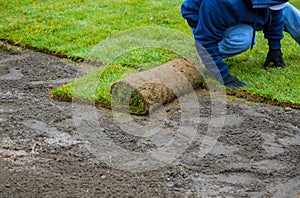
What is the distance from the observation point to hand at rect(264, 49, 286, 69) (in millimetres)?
4883

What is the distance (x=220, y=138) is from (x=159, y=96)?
2.14 ft

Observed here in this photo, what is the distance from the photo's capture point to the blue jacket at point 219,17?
433cm

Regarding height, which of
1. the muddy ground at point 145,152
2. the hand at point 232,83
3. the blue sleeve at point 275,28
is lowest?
the hand at point 232,83

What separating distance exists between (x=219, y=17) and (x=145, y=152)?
161cm

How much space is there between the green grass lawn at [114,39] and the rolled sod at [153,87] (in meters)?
0.19

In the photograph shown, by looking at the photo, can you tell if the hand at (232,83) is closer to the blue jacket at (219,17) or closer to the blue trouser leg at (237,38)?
the blue jacket at (219,17)

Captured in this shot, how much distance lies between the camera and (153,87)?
154 inches

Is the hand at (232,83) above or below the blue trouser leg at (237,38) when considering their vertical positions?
below

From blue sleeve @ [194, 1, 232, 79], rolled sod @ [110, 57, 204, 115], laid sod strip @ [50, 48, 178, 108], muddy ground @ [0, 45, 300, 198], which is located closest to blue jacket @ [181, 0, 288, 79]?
blue sleeve @ [194, 1, 232, 79]

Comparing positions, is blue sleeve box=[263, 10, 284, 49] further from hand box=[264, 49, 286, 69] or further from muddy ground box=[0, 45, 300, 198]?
muddy ground box=[0, 45, 300, 198]

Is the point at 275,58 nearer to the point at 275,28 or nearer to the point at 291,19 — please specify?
the point at 275,28

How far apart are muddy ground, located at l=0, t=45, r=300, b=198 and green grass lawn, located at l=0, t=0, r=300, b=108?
1.33 feet

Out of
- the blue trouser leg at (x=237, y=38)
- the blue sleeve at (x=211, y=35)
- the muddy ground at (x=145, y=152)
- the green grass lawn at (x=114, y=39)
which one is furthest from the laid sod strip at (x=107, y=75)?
the blue trouser leg at (x=237, y=38)

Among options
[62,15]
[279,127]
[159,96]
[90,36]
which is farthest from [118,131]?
[62,15]
